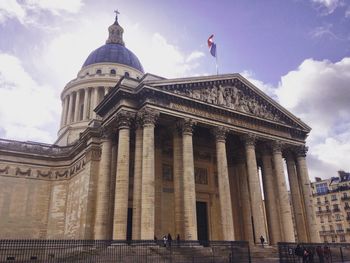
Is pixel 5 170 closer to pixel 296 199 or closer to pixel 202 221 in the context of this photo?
pixel 202 221

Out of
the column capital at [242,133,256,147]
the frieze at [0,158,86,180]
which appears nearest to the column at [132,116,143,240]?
the column capital at [242,133,256,147]

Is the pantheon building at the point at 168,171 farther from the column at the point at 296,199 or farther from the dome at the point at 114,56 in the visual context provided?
the dome at the point at 114,56

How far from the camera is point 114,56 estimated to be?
50500 millimetres

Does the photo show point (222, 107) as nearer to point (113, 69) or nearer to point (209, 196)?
point (209, 196)

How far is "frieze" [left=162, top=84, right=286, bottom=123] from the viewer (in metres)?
26.2

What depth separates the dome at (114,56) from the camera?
5022 centimetres

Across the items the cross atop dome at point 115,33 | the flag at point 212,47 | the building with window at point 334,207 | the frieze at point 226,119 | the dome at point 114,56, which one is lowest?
the building with window at point 334,207

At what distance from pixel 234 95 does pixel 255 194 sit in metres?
8.32

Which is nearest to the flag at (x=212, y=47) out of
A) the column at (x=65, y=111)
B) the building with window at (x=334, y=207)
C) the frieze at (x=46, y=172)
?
the frieze at (x=46, y=172)

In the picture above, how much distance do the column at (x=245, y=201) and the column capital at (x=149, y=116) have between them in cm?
1206

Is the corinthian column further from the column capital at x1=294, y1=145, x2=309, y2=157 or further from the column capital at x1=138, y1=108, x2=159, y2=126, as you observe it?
the column capital at x1=138, y1=108, x2=159, y2=126

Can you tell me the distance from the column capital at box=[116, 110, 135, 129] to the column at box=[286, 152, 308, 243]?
53.5 ft

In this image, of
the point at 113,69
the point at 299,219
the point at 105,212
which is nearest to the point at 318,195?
the point at 299,219

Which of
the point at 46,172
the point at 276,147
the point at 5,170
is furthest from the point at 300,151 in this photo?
the point at 5,170
